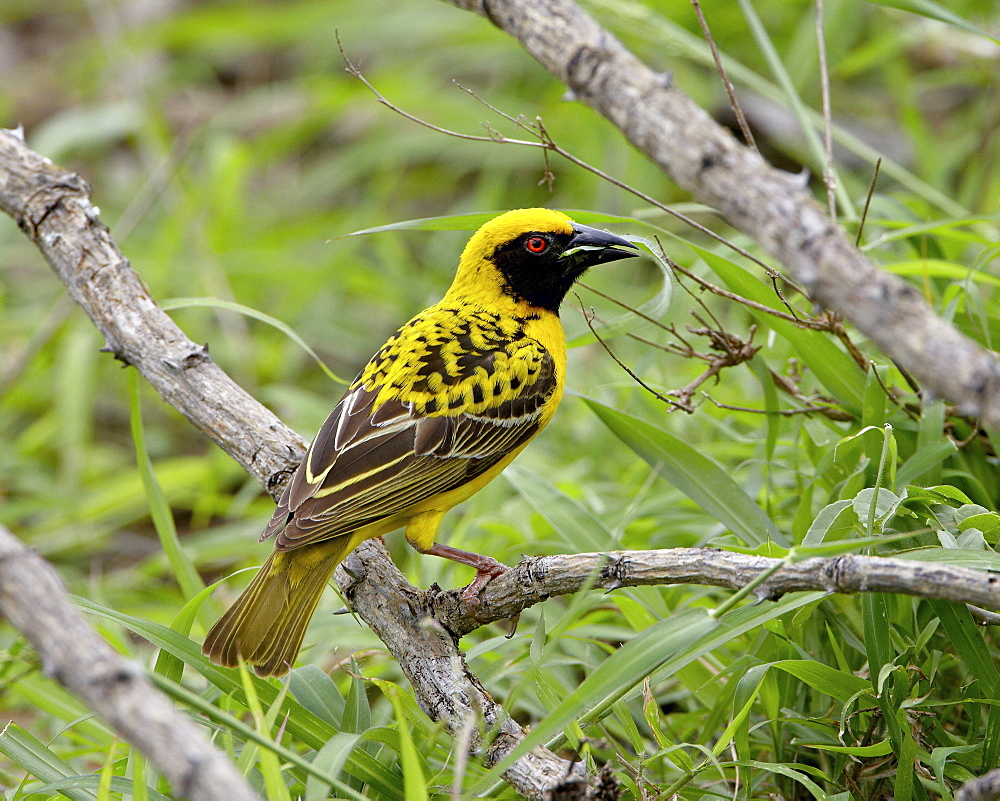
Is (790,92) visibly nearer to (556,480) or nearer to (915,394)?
(915,394)

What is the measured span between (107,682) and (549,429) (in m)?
3.67

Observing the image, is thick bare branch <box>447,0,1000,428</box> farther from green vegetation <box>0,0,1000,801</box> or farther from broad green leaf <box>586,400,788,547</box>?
broad green leaf <box>586,400,788,547</box>

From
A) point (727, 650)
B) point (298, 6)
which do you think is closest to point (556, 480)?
point (727, 650)

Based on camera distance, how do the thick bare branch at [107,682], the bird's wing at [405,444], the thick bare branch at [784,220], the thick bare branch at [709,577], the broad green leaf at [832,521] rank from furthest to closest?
1. the bird's wing at [405,444]
2. the broad green leaf at [832,521]
3. the thick bare branch at [709,577]
4. the thick bare branch at [784,220]
5. the thick bare branch at [107,682]

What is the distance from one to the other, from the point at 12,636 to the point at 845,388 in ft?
9.15

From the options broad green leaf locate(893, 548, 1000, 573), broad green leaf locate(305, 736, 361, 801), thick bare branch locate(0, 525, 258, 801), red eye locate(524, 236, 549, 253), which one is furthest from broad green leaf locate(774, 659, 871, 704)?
red eye locate(524, 236, 549, 253)

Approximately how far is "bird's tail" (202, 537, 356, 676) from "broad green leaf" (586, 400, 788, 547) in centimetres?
85

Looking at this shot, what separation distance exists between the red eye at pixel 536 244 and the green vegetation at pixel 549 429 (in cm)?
31

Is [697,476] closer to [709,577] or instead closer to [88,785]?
[709,577]

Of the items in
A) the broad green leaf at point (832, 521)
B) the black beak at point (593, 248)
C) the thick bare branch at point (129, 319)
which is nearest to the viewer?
the broad green leaf at point (832, 521)

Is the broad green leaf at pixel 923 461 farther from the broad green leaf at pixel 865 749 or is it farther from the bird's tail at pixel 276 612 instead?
the bird's tail at pixel 276 612

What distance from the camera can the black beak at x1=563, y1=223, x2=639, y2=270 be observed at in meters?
3.28

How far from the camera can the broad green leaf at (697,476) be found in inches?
108

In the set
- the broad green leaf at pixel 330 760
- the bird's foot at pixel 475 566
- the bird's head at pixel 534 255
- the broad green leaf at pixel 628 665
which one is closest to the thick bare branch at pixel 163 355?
the bird's foot at pixel 475 566
